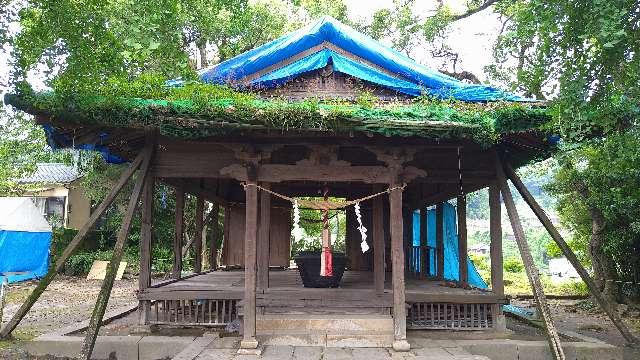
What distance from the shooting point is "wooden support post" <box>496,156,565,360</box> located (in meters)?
7.07

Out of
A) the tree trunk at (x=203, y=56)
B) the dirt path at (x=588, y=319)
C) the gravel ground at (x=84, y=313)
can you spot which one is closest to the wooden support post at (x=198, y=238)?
the gravel ground at (x=84, y=313)

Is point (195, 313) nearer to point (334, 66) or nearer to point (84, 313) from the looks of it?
point (84, 313)

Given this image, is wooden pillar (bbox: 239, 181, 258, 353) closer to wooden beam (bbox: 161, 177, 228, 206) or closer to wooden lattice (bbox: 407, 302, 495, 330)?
wooden lattice (bbox: 407, 302, 495, 330)

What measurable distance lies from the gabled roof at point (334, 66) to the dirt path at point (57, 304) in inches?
240

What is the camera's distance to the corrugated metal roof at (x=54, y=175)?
26625mm

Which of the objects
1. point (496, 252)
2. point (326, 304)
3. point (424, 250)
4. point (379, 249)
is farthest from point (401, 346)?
point (424, 250)

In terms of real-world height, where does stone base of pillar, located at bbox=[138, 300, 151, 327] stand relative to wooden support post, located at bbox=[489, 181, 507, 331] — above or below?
below

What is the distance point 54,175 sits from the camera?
2842 centimetres

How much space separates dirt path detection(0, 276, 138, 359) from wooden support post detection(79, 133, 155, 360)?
1.32 m

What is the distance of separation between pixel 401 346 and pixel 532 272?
2.34 meters

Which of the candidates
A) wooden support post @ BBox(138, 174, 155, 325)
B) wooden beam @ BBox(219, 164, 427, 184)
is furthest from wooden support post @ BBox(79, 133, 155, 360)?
wooden beam @ BBox(219, 164, 427, 184)

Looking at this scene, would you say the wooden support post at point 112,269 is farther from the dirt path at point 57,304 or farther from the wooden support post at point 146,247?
the dirt path at point 57,304

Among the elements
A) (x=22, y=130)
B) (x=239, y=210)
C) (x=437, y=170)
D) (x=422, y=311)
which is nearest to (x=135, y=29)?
(x=437, y=170)

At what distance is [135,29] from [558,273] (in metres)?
28.9
